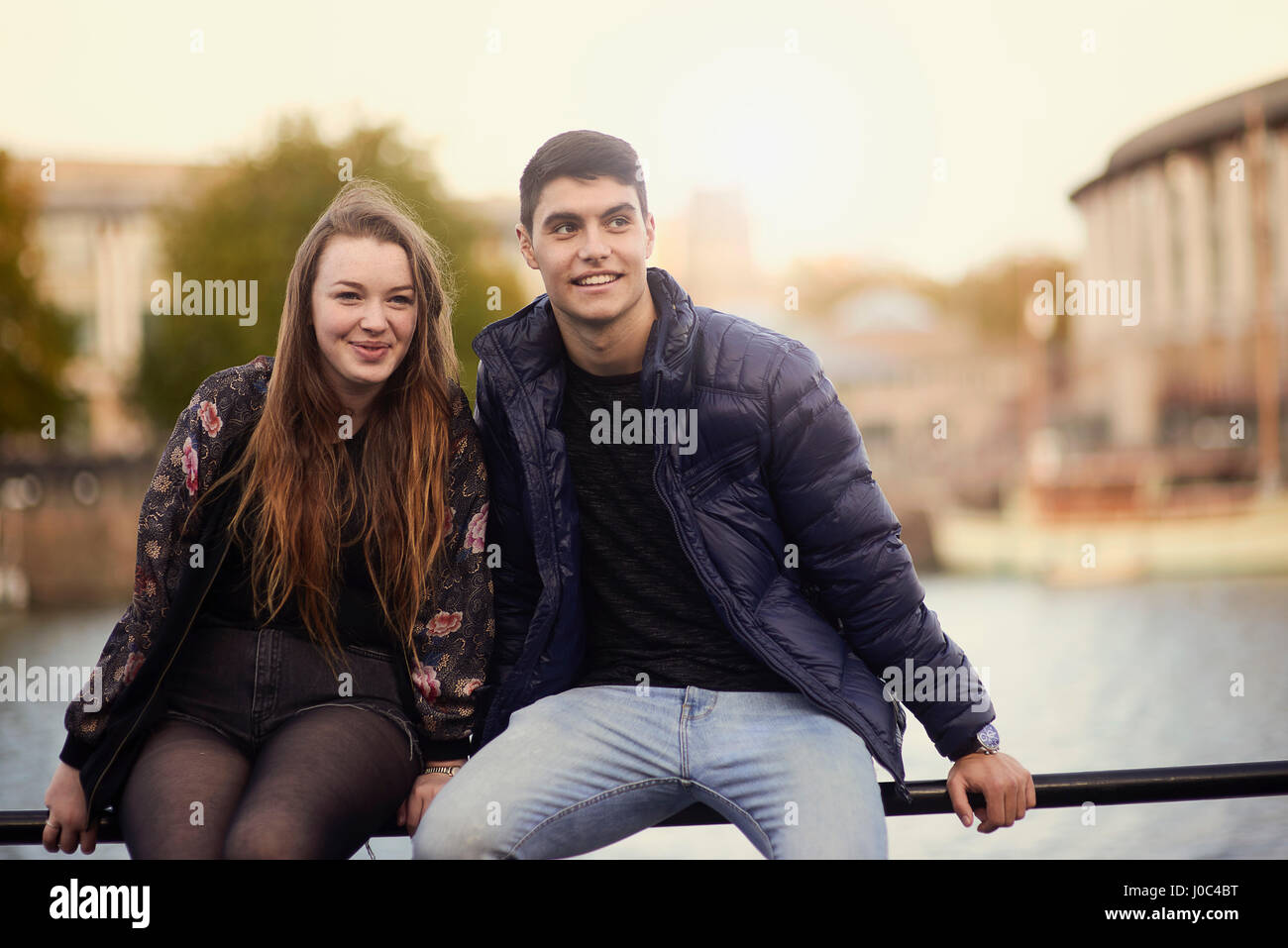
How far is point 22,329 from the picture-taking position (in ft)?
72.0

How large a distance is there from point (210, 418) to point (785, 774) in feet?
4.01

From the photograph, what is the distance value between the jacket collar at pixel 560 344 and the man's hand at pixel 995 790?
837 millimetres

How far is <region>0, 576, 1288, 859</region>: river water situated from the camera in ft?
36.3

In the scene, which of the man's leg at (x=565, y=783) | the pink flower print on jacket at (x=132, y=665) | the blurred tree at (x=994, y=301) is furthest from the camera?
the blurred tree at (x=994, y=301)

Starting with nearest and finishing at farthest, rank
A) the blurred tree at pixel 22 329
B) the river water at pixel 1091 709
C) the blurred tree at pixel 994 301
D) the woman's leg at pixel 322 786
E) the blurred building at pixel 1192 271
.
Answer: the woman's leg at pixel 322 786, the river water at pixel 1091 709, the blurred tree at pixel 22 329, the blurred building at pixel 1192 271, the blurred tree at pixel 994 301

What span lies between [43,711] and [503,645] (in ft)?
54.6

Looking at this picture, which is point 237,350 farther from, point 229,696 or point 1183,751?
point 229,696

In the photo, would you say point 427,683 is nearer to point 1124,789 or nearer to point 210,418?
point 210,418

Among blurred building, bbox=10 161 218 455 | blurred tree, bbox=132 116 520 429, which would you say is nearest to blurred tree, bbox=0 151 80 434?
blurred tree, bbox=132 116 520 429

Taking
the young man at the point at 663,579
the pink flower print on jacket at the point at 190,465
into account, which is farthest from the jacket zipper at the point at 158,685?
the young man at the point at 663,579

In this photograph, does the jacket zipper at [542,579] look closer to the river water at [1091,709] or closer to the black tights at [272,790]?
the black tights at [272,790]

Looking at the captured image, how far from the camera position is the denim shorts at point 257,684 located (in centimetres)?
226

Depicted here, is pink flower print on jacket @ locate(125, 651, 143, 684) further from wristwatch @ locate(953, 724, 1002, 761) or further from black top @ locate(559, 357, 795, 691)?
wristwatch @ locate(953, 724, 1002, 761)
